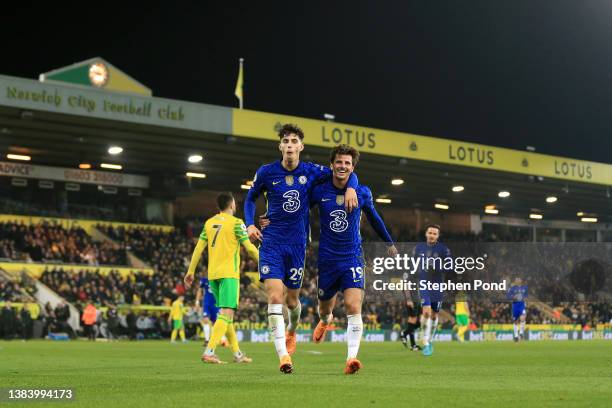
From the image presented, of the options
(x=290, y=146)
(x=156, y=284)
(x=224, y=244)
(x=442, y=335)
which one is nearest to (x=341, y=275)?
(x=290, y=146)

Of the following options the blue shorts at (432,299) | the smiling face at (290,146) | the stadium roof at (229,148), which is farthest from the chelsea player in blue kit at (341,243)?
the stadium roof at (229,148)

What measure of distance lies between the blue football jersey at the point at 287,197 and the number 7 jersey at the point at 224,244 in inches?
125

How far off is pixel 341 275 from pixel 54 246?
105 feet

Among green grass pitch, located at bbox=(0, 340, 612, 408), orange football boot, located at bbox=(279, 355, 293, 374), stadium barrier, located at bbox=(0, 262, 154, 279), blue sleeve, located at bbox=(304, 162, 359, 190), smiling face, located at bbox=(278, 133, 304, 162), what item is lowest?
green grass pitch, located at bbox=(0, 340, 612, 408)

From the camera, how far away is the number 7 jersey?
13469 mm

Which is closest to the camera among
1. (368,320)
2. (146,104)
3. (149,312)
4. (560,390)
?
(560,390)

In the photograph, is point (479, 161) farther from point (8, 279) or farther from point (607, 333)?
point (8, 279)

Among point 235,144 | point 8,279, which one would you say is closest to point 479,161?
point 235,144

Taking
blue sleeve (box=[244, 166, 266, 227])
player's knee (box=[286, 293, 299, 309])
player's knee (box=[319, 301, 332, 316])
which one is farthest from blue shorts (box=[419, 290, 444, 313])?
blue sleeve (box=[244, 166, 266, 227])

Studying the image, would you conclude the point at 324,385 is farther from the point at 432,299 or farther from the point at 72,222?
the point at 72,222

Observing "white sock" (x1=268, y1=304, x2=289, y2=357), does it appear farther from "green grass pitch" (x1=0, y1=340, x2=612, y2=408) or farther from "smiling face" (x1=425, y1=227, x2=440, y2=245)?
"smiling face" (x1=425, y1=227, x2=440, y2=245)

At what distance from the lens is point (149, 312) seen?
122 feet

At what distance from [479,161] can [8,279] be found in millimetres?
21671

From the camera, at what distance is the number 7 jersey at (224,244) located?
44.2 feet
